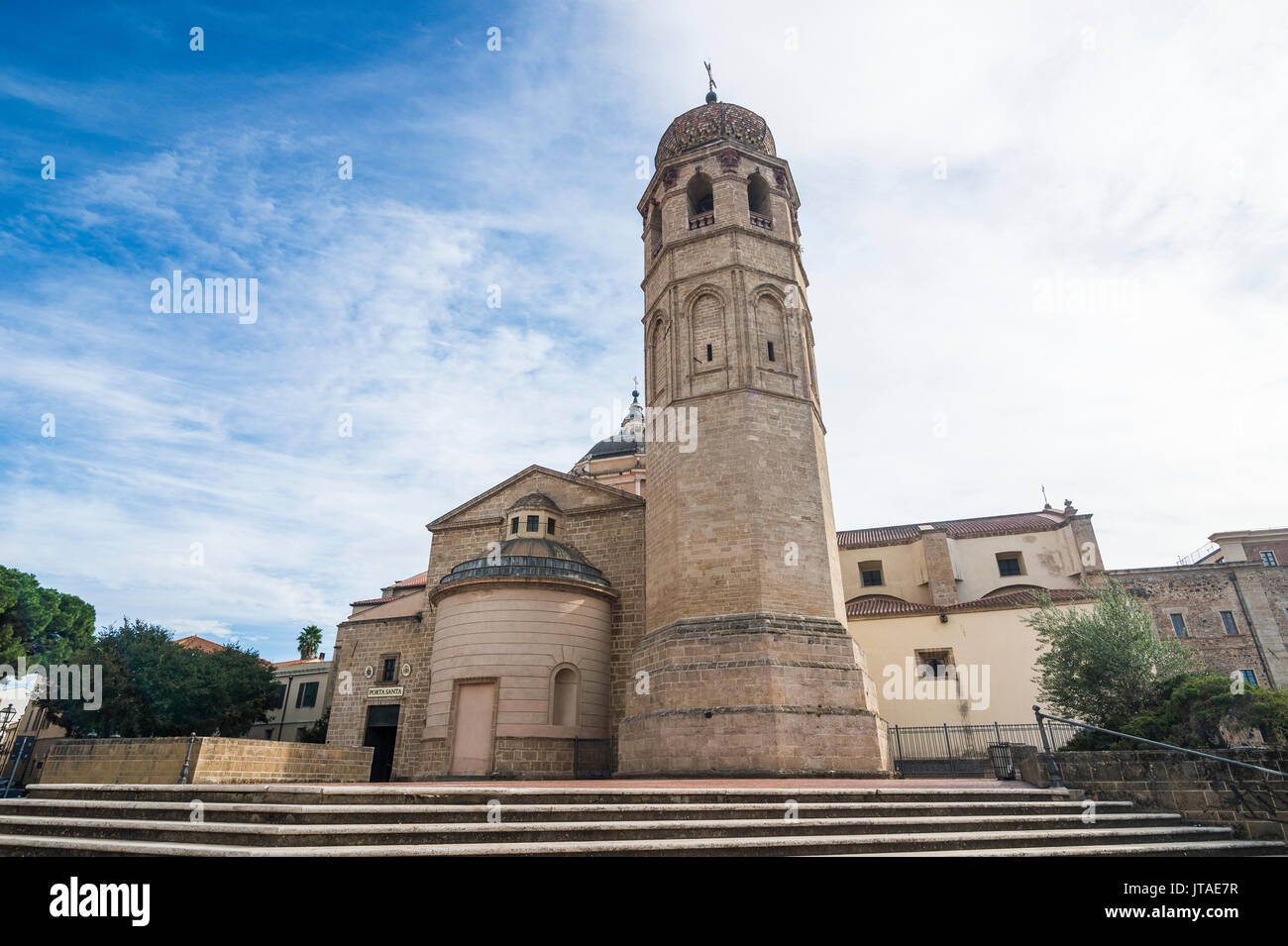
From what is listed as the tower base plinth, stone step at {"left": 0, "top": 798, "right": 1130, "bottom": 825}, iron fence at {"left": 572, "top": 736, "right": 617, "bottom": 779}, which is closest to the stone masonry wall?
the tower base plinth

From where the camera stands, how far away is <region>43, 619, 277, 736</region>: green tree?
25.6 m

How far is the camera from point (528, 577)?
18344 millimetres

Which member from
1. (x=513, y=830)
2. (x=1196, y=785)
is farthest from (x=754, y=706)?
(x=513, y=830)

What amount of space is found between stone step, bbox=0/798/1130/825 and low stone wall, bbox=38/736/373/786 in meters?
0.63

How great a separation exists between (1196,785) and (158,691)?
31228mm

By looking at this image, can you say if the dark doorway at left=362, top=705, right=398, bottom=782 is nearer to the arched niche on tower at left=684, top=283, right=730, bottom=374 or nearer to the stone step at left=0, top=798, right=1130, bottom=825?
the stone step at left=0, top=798, right=1130, bottom=825

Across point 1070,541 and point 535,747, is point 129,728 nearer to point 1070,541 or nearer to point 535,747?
point 535,747

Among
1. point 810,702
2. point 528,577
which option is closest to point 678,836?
point 810,702

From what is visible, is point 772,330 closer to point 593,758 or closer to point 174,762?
point 593,758

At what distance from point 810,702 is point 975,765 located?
761 cm

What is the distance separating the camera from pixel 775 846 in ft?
22.6
